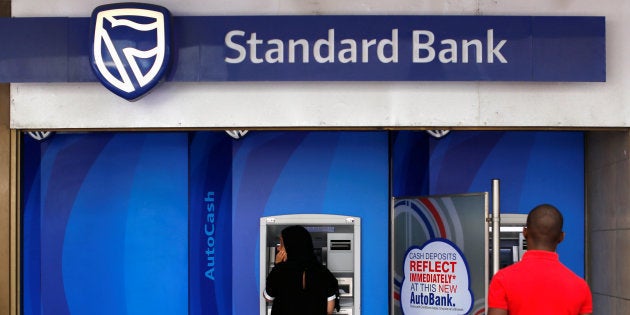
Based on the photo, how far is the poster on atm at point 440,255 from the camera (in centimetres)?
569

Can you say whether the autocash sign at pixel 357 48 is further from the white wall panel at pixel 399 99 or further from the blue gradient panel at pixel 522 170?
the blue gradient panel at pixel 522 170

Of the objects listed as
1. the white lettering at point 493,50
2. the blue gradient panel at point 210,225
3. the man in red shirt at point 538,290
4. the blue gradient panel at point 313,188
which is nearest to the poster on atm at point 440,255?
the blue gradient panel at point 313,188

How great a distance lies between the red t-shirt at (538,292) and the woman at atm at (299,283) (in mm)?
2172

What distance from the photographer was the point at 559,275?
3.76 meters

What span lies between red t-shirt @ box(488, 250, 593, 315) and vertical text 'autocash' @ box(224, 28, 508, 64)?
2387mm

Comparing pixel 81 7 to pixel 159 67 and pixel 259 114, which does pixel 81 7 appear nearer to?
pixel 159 67

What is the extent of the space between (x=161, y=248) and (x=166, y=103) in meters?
1.25

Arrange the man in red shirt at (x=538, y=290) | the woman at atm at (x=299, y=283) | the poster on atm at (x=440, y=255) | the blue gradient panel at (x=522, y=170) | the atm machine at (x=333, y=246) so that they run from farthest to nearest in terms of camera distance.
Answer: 1. the blue gradient panel at (x=522, y=170)
2. the atm machine at (x=333, y=246)
3. the woman at atm at (x=299, y=283)
4. the poster on atm at (x=440, y=255)
5. the man in red shirt at (x=538, y=290)

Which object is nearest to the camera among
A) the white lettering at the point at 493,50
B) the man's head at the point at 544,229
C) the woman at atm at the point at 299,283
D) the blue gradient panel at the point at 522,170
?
the man's head at the point at 544,229

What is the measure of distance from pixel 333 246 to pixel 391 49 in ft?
4.86

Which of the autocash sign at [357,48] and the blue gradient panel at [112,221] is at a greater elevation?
the autocash sign at [357,48]

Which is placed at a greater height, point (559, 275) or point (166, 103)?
point (166, 103)

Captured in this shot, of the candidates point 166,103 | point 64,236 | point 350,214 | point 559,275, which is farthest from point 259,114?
point 559,275

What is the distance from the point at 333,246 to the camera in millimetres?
6598
